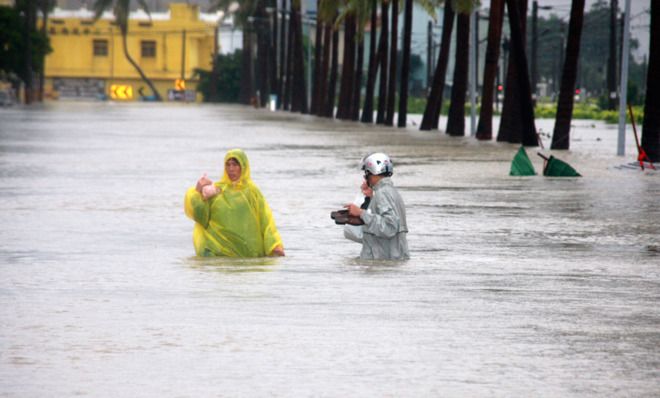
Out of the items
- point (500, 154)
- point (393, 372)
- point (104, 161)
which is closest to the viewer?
point (393, 372)

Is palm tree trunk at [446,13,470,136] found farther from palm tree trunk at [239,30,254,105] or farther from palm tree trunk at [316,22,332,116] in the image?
palm tree trunk at [239,30,254,105]

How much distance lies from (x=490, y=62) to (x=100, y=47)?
129 m

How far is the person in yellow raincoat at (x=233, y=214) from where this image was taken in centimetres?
1509

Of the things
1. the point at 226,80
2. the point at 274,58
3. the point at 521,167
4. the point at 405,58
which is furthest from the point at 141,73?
the point at 521,167

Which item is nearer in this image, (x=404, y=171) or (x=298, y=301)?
(x=298, y=301)

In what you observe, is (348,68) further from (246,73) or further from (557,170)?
(246,73)

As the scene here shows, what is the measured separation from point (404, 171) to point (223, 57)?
136m

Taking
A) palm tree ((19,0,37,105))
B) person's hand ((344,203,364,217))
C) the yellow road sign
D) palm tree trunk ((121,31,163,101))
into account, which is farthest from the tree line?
the yellow road sign

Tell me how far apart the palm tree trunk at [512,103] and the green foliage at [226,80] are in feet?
375

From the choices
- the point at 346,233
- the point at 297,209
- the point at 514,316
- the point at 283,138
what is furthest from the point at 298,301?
the point at 283,138

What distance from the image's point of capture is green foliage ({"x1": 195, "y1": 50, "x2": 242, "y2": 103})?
16625 cm

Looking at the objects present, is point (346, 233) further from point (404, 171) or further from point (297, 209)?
point (404, 171)

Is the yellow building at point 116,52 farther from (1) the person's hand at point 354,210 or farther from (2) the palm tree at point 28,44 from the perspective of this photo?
(1) the person's hand at point 354,210

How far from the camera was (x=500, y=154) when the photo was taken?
42750 mm
